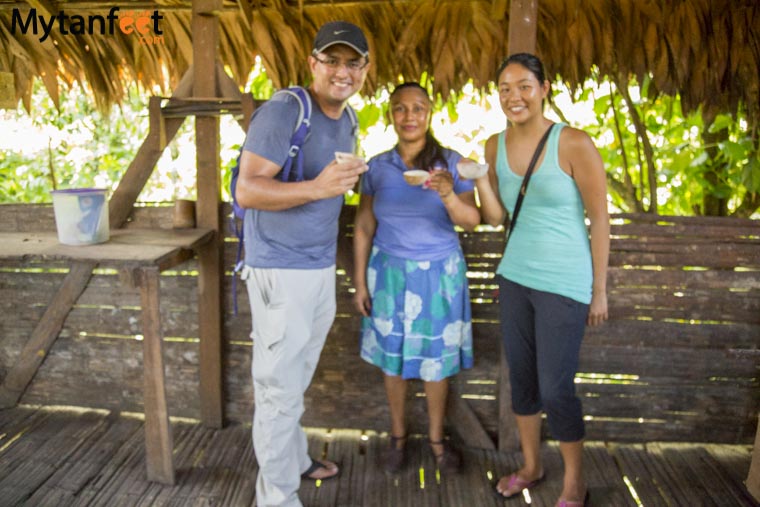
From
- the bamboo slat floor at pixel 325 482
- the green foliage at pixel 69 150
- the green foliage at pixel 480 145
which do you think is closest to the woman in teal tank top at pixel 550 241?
the bamboo slat floor at pixel 325 482

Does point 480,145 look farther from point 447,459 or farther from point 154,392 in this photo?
point 154,392

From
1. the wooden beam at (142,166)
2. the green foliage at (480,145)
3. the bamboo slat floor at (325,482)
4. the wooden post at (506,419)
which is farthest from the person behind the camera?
the green foliage at (480,145)

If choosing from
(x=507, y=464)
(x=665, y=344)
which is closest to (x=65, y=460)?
(x=507, y=464)

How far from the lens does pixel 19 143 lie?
5723 mm

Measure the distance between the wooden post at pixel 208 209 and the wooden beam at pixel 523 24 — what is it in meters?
1.42

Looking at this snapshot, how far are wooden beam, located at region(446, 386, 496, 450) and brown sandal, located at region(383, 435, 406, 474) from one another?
345 mm

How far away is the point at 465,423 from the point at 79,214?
2.14m

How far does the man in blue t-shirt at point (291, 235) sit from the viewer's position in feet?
6.89

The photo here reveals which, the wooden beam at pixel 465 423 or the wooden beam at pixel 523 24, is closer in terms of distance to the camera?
the wooden beam at pixel 523 24

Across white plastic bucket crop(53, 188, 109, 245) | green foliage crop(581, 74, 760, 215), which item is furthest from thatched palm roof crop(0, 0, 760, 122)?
white plastic bucket crop(53, 188, 109, 245)

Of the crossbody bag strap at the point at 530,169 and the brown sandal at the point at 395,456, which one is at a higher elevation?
the crossbody bag strap at the point at 530,169

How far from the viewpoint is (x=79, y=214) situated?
2.50 m

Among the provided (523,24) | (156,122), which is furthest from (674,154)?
(156,122)

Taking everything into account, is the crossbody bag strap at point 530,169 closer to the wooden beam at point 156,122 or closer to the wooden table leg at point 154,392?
the wooden table leg at point 154,392
